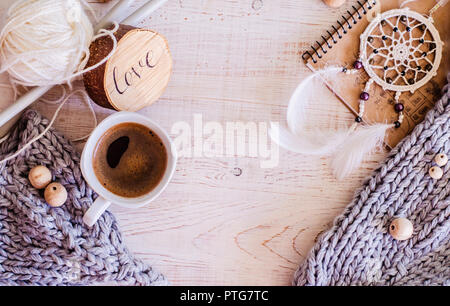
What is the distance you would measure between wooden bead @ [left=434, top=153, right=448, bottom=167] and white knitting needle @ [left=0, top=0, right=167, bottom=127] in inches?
23.6

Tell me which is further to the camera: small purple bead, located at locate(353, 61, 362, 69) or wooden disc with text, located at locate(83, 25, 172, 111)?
small purple bead, located at locate(353, 61, 362, 69)

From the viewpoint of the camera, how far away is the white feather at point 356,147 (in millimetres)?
854

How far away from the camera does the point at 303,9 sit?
875 millimetres

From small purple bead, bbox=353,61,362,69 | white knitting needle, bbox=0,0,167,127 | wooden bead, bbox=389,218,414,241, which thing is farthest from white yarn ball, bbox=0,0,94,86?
wooden bead, bbox=389,218,414,241

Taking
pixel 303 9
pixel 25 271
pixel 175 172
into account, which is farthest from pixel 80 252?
pixel 303 9

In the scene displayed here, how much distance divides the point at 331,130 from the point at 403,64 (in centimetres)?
20

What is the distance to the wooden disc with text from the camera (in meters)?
0.76

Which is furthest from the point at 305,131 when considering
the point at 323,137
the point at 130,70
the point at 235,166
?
the point at 130,70

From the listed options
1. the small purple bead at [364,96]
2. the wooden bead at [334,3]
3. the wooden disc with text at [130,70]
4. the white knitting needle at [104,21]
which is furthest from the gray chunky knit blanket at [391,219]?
the white knitting needle at [104,21]

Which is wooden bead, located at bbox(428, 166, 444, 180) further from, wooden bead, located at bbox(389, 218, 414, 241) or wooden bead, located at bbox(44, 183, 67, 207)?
wooden bead, located at bbox(44, 183, 67, 207)

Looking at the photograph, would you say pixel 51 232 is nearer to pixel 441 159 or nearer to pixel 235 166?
pixel 235 166

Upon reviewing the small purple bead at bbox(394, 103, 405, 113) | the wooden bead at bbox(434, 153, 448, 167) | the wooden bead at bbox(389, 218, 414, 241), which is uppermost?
the small purple bead at bbox(394, 103, 405, 113)

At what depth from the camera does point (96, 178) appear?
30.9 inches
